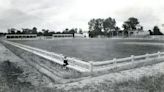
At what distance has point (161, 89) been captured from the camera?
7051 mm

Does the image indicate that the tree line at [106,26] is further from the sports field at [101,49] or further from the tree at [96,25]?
the sports field at [101,49]

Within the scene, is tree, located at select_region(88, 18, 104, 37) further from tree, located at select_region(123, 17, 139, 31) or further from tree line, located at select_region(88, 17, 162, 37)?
tree, located at select_region(123, 17, 139, 31)

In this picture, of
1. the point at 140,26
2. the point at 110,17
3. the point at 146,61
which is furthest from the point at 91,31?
the point at 146,61

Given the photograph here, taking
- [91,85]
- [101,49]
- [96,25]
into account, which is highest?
[96,25]

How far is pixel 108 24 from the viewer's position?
126 m

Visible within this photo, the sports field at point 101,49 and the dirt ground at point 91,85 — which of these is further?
the sports field at point 101,49

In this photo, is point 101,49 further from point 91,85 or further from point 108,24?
point 108,24

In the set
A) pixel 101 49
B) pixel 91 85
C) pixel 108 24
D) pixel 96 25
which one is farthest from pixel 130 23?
pixel 91 85

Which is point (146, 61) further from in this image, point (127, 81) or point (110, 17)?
point (110, 17)

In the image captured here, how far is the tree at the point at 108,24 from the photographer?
126175 mm

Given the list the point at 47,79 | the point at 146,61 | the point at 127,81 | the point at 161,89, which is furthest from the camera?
the point at 146,61

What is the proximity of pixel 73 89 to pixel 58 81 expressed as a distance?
142 centimetres

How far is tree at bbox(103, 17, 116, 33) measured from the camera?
414 ft

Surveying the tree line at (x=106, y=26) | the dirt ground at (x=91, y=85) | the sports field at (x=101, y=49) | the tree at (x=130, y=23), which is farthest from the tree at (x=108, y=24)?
the dirt ground at (x=91, y=85)
